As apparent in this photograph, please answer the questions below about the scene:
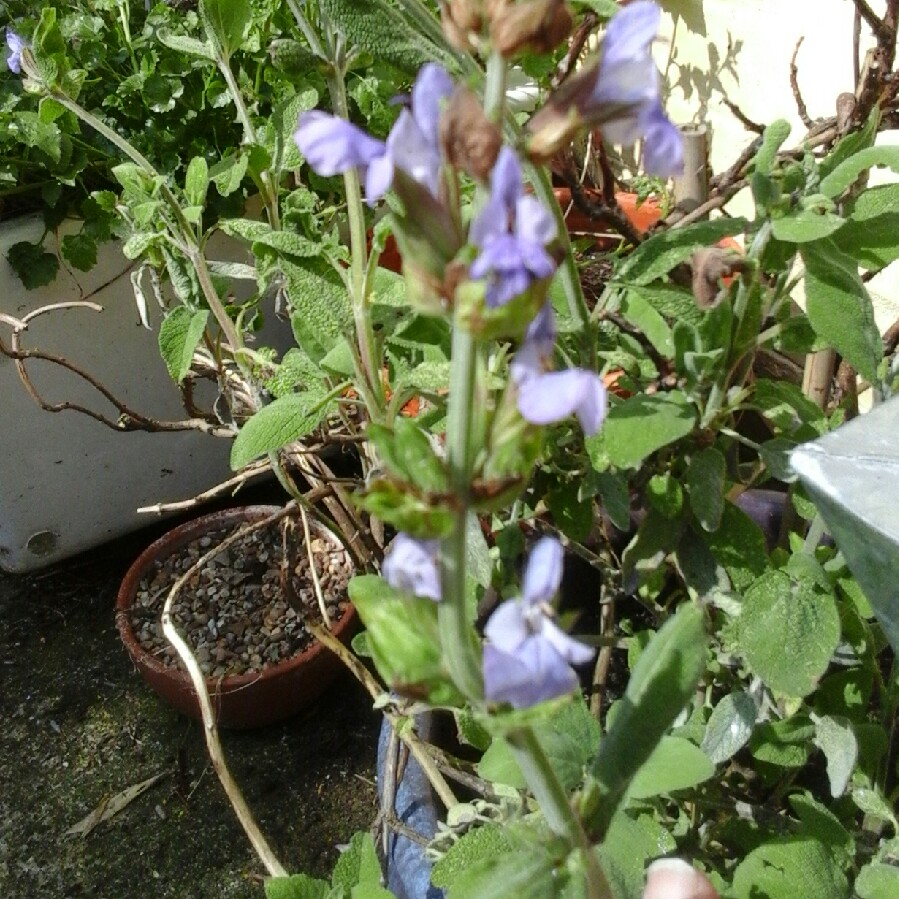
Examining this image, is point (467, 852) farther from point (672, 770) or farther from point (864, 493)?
point (864, 493)

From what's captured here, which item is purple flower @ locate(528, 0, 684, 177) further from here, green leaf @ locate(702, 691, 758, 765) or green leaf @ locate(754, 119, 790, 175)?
green leaf @ locate(702, 691, 758, 765)

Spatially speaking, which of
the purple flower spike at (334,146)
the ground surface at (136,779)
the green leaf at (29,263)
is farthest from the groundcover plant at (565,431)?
the ground surface at (136,779)

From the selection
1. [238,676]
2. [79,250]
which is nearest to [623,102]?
[238,676]

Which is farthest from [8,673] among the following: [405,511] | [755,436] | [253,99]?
Answer: [405,511]

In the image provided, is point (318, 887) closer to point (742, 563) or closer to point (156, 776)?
point (742, 563)

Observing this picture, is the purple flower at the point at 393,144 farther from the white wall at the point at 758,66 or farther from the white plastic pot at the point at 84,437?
the white plastic pot at the point at 84,437

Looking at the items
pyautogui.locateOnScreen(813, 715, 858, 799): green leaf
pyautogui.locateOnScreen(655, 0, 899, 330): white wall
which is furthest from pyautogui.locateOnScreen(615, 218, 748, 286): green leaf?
pyautogui.locateOnScreen(655, 0, 899, 330): white wall

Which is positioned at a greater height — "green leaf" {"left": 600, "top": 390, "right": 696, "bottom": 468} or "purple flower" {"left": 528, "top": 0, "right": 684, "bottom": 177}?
"purple flower" {"left": 528, "top": 0, "right": 684, "bottom": 177}
